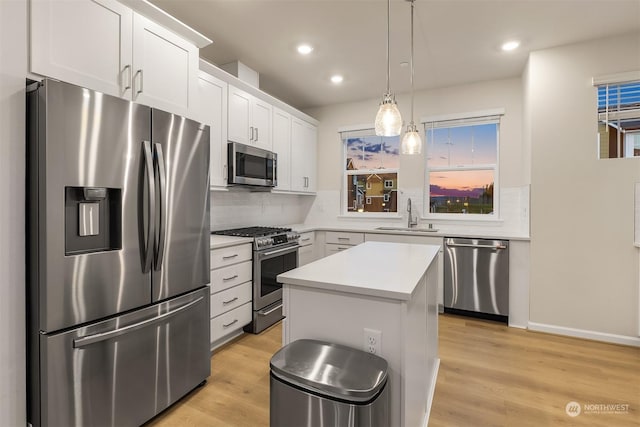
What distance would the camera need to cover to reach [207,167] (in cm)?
219

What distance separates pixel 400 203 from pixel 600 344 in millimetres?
2491

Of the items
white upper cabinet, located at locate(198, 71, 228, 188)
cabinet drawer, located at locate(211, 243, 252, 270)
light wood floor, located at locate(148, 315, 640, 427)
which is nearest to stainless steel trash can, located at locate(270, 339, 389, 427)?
light wood floor, located at locate(148, 315, 640, 427)

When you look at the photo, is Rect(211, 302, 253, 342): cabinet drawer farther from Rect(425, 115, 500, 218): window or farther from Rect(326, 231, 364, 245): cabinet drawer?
Rect(425, 115, 500, 218): window

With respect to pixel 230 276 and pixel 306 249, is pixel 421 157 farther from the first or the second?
pixel 230 276

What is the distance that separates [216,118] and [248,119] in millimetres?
482

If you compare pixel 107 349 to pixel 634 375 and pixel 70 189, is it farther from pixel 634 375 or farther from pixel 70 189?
pixel 634 375

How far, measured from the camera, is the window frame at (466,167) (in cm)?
389

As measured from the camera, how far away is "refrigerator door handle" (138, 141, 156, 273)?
5.66ft

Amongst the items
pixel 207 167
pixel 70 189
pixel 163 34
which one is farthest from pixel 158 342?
pixel 163 34

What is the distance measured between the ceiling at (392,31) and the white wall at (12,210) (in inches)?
49.1

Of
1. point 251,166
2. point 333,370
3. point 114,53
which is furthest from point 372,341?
point 251,166

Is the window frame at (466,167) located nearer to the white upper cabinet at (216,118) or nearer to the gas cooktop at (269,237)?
the gas cooktop at (269,237)

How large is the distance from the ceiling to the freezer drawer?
2.17 m

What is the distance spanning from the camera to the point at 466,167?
13.5ft
